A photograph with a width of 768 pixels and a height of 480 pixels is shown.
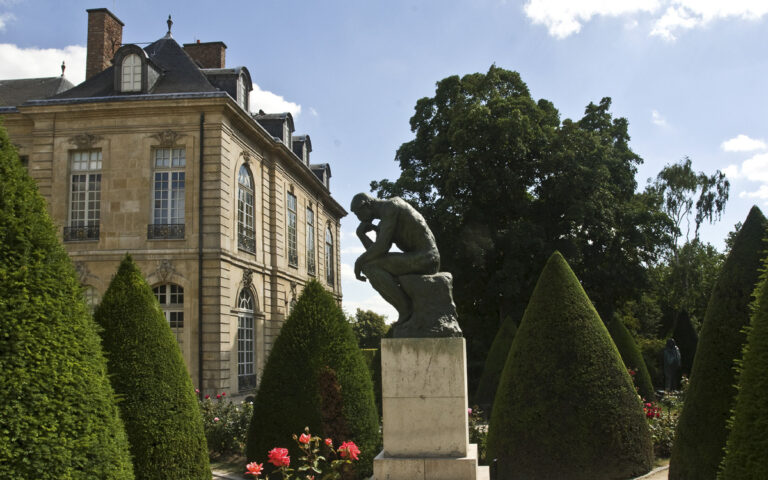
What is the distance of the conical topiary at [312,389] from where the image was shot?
29.2ft

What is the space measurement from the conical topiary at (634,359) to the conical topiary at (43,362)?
14.5 metres

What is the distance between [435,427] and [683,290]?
34.0m

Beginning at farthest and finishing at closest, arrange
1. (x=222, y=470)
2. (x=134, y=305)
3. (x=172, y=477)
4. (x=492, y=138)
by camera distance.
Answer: (x=492, y=138) < (x=222, y=470) < (x=134, y=305) < (x=172, y=477)

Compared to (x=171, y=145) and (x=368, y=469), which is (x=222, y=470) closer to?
(x=368, y=469)

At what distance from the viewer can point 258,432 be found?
9117 millimetres

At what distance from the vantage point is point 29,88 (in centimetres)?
2666

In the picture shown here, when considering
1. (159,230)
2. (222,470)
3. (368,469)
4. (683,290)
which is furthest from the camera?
(683,290)

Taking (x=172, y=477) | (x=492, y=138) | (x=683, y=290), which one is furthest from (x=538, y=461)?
(x=683, y=290)

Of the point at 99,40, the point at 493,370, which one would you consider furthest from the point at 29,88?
the point at 493,370

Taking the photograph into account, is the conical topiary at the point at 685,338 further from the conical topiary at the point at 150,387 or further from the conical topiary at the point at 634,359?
the conical topiary at the point at 150,387

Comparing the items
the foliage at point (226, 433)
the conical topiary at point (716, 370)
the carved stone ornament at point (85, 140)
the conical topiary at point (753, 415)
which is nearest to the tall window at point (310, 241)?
the carved stone ornament at point (85, 140)

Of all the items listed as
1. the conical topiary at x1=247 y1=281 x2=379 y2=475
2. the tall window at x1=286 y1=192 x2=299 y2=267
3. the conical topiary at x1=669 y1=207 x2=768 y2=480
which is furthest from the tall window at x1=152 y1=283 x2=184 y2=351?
the conical topiary at x1=669 y1=207 x2=768 y2=480

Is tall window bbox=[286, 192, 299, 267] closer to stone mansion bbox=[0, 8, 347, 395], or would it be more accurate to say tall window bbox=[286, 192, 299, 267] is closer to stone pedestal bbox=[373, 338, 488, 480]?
stone mansion bbox=[0, 8, 347, 395]

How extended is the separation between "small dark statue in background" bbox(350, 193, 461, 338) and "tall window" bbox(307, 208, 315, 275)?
24264mm
